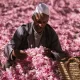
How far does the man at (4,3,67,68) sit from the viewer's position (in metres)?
7.09

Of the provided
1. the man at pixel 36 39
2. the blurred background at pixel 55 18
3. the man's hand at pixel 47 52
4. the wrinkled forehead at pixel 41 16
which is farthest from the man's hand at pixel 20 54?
the blurred background at pixel 55 18

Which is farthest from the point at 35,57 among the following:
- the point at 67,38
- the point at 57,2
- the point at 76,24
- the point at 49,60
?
the point at 57,2

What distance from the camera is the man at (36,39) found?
709 centimetres

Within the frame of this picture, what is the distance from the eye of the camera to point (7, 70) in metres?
7.15

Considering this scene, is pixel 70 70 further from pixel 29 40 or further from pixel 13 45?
pixel 13 45

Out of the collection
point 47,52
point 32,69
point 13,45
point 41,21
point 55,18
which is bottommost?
point 55,18

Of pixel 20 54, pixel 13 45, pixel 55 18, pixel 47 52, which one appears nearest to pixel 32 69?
pixel 20 54

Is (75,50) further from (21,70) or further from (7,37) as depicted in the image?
(21,70)

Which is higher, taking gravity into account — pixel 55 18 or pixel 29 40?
pixel 29 40

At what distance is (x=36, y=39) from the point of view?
7.77 meters

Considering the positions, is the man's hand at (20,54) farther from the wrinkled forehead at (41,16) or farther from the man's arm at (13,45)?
the wrinkled forehead at (41,16)

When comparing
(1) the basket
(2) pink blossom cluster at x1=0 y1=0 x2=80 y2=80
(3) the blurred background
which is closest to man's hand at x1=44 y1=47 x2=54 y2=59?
(2) pink blossom cluster at x1=0 y1=0 x2=80 y2=80

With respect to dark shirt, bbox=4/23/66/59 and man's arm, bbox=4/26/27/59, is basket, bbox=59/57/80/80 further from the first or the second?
man's arm, bbox=4/26/27/59

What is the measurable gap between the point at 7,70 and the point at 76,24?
738 cm
